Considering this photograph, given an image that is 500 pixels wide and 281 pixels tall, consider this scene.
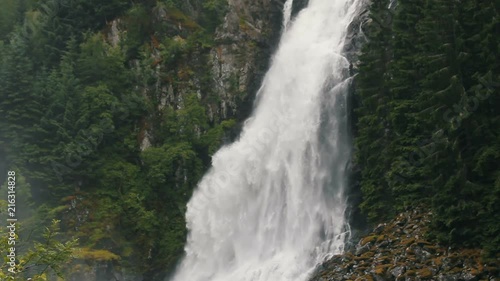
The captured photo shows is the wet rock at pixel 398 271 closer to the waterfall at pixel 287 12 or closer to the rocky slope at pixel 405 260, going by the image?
the rocky slope at pixel 405 260

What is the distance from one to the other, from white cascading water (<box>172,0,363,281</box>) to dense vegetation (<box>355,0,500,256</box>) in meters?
3.52

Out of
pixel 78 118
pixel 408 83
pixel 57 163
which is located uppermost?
pixel 408 83

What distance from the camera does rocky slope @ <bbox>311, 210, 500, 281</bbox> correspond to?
24203 mm

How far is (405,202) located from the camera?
28656mm

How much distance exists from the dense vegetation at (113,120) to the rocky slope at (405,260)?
13.6 m

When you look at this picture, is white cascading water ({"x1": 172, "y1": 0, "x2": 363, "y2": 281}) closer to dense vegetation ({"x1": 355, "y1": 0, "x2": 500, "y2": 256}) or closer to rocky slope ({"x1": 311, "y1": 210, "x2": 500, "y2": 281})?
rocky slope ({"x1": 311, "y1": 210, "x2": 500, "y2": 281})

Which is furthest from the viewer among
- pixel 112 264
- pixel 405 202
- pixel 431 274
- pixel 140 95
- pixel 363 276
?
pixel 140 95

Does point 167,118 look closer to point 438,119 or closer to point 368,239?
point 368,239

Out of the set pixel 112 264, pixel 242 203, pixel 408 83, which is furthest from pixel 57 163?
pixel 408 83

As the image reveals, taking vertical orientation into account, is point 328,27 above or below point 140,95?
above

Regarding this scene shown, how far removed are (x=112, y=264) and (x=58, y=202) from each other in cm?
519

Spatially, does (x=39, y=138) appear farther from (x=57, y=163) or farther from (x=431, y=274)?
(x=431, y=274)

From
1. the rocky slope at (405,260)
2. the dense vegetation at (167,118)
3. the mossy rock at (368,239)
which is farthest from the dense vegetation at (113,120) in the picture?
the mossy rock at (368,239)

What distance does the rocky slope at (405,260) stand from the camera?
79.4ft
